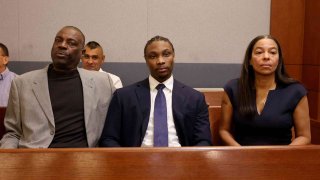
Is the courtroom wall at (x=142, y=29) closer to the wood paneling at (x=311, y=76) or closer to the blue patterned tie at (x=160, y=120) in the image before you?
the wood paneling at (x=311, y=76)

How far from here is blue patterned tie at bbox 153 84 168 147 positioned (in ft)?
7.07

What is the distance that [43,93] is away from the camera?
2189 millimetres

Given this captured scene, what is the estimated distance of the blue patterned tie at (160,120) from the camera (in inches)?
84.9

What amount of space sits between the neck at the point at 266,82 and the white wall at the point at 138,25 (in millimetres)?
2312

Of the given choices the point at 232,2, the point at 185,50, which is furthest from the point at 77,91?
the point at 232,2

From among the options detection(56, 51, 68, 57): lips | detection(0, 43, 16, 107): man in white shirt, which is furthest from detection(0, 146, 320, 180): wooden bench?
detection(0, 43, 16, 107): man in white shirt

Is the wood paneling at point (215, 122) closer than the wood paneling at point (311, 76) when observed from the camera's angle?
Yes

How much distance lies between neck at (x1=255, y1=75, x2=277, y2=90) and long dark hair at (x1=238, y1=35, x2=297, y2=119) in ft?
0.10

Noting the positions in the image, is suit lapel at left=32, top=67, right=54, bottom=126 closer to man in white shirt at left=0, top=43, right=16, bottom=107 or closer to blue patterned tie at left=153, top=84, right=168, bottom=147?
blue patterned tie at left=153, top=84, right=168, bottom=147

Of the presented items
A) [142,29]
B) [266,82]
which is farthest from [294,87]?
[142,29]

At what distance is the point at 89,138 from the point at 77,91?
0.31 meters

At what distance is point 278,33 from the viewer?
4.61m

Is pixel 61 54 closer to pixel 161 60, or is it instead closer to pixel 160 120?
pixel 161 60

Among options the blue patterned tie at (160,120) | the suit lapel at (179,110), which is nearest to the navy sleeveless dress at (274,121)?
the suit lapel at (179,110)
